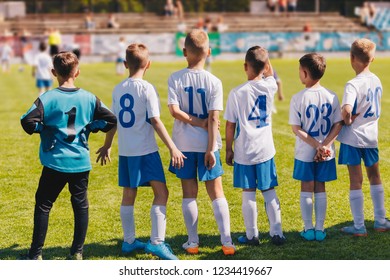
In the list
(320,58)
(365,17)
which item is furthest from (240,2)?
(320,58)

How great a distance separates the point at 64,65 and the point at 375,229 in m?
3.38

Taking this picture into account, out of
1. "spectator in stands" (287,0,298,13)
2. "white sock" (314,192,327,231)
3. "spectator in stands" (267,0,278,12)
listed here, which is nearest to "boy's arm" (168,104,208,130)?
"white sock" (314,192,327,231)

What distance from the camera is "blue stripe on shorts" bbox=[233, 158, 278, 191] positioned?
19.6 ft

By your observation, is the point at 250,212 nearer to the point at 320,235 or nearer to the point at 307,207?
the point at 307,207

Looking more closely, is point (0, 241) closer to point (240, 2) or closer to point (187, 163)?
point (187, 163)

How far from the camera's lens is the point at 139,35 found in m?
44.5

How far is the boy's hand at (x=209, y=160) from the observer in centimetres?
562

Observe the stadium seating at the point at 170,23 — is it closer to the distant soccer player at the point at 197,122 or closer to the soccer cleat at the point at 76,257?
the distant soccer player at the point at 197,122

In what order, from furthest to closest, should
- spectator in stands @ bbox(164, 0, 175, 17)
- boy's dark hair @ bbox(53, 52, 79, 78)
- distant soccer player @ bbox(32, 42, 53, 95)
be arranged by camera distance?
spectator in stands @ bbox(164, 0, 175, 17)
distant soccer player @ bbox(32, 42, 53, 95)
boy's dark hair @ bbox(53, 52, 79, 78)

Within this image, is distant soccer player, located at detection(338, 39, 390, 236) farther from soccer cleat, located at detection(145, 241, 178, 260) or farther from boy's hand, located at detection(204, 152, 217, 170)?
soccer cleat, located at detection(145, 241, 178, 260)

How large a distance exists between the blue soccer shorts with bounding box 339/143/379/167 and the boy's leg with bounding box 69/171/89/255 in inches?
97.6

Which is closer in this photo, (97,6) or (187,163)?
(187,163)

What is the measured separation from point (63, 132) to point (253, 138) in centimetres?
167

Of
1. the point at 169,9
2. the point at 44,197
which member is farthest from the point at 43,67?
the point at 169,9
